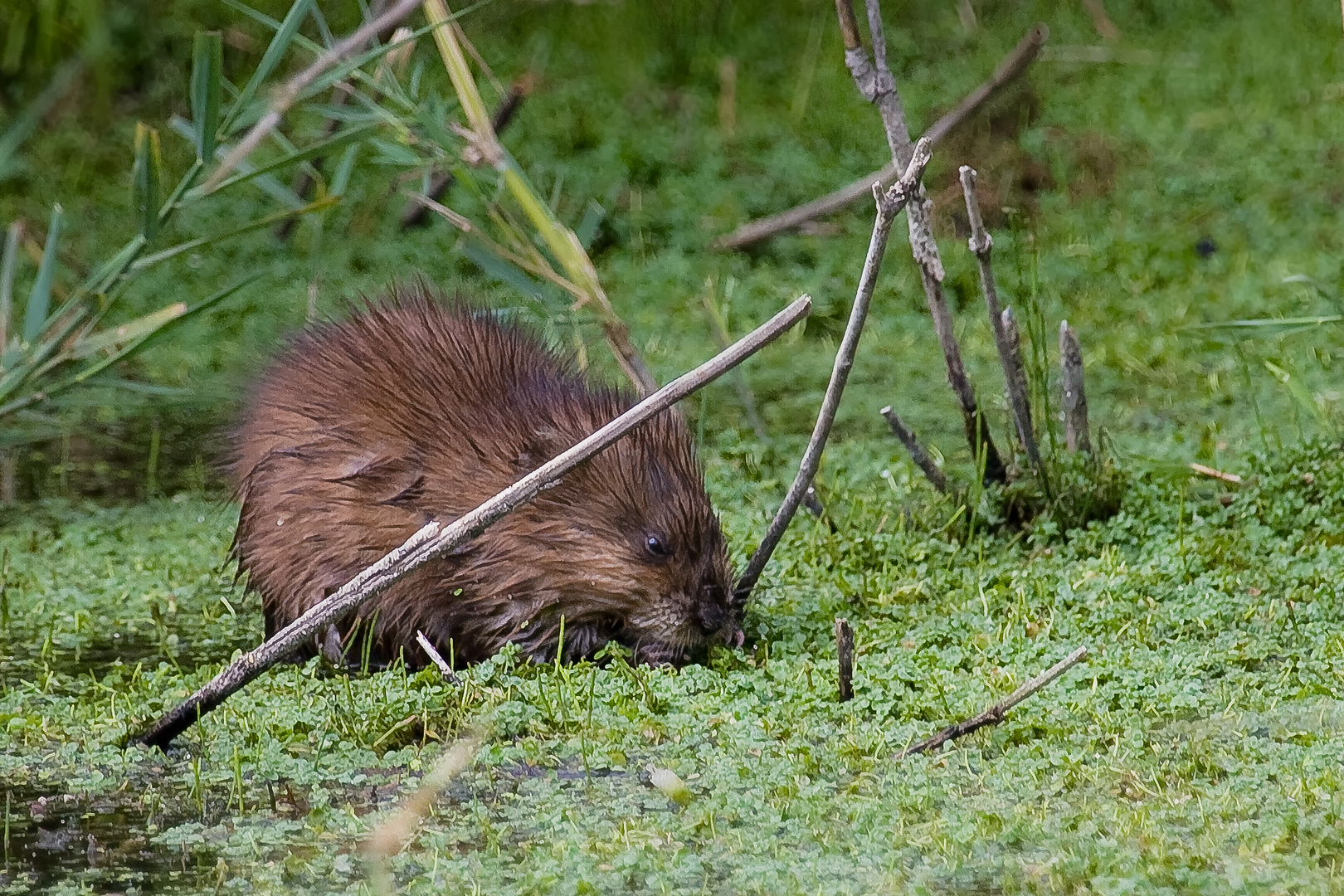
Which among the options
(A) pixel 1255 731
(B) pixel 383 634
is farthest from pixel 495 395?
(A) pixel 1255 731

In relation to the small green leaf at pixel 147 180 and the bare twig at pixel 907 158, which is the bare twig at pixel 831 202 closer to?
the bare twig at pixel 907 158

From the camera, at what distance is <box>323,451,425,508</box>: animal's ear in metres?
4.09

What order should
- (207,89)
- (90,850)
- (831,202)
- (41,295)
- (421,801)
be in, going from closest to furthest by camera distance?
(421,801) < (90,850) < (207,89) < (41,295) < (831,202)

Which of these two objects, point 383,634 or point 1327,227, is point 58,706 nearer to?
point 383,634

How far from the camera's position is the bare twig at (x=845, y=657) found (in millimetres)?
3324

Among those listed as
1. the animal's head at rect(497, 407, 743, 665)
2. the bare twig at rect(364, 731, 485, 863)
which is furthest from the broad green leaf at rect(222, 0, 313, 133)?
the bare twig at rect(364, 731, 485, 863)

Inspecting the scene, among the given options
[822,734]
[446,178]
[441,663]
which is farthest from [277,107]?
[446,178]

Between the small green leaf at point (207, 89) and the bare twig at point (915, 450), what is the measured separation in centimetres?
158

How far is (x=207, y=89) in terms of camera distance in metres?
3.40

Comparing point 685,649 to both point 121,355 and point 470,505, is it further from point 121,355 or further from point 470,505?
point 121,355

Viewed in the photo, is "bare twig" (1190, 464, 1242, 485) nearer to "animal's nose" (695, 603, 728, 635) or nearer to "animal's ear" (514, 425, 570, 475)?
"animal's nose" (695, 603, 728, 635)

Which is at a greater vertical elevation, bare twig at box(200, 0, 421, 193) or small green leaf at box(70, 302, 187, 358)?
bare twig at box(200, 0, 421, 193)

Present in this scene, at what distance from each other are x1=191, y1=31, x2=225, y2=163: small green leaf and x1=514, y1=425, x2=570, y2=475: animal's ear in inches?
37.0

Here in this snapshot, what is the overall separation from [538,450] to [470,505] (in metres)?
0.18
